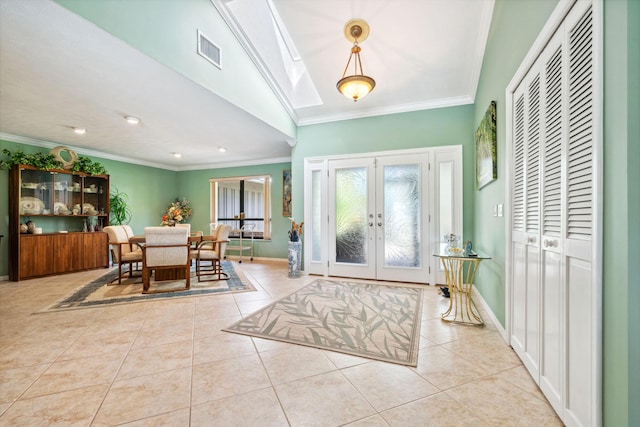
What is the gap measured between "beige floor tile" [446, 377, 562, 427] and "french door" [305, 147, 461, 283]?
Result: 8.56 feet

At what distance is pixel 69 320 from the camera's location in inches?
111

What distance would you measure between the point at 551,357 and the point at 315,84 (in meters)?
4.16

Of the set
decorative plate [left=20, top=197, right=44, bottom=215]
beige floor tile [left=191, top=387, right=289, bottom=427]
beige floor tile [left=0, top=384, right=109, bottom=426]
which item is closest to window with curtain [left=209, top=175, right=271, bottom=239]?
decorative plate [left=20, top=197, right=44, bottom=215]

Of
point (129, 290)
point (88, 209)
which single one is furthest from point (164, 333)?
point (88, 209)

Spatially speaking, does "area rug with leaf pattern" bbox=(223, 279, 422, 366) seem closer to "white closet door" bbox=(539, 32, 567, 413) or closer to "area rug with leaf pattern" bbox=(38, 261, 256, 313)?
"white closet door" bbox=(539, 32, 567, 413)

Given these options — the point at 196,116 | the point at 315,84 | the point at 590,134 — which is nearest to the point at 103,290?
the point at 196,116

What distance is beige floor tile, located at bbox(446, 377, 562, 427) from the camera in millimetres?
1427

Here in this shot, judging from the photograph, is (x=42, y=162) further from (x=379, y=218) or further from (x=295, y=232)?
(x=379, y=218)

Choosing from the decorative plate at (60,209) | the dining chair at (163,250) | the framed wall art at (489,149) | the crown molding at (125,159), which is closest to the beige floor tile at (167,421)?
the dining chair at (163,250)

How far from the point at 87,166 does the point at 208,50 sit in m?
4.22

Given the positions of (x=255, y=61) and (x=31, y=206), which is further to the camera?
(x=31, y=206)

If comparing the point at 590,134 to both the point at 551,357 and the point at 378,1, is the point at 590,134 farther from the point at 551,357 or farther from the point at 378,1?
the point at 378,1

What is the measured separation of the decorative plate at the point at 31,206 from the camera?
470 centimetres

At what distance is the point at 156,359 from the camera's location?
2.04m
